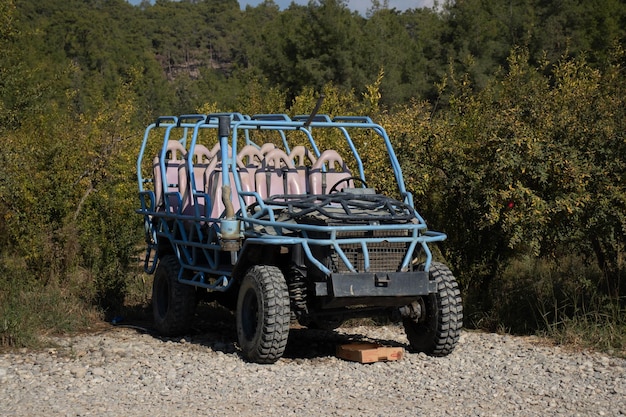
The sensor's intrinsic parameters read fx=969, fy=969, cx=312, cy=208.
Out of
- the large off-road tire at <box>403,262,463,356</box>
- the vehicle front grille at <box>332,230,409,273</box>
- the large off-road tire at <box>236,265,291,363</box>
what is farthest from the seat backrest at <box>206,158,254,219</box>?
the large off-road tire at <box>403,262,463,356</box>

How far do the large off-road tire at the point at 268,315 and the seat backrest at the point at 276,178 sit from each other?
1532 millimetres

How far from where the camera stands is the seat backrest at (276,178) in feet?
32.4

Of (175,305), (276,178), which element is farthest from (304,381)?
(276,178)

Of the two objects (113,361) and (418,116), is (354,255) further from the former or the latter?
(418,116)

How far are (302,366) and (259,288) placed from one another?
30.0 inches

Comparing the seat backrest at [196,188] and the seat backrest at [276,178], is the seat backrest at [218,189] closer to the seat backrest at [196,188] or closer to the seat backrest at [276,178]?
the seat backrest at [196,188]

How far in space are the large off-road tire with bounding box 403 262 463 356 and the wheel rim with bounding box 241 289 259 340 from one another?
1446 mm

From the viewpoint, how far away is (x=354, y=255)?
829cm

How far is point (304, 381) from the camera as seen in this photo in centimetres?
764

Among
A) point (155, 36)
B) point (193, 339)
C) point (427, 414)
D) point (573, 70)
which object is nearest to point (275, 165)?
point (193, 339)

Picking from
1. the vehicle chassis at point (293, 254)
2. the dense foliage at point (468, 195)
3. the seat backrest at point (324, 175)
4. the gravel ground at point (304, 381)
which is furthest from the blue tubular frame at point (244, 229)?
the dense foliage at point (468, 195)

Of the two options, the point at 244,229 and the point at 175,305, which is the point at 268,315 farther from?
the point at 175,305

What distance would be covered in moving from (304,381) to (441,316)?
4.88ft

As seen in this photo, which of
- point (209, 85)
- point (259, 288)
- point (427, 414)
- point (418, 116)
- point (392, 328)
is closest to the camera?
point (427, 414)
